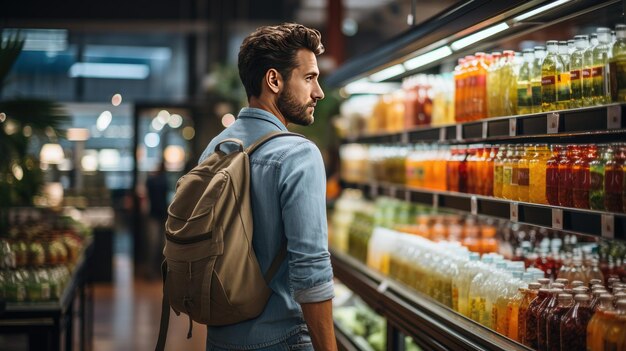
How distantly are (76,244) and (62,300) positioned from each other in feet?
4.82

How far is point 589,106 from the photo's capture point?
105 inches

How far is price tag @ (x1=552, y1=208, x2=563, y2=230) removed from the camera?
2741 millimetres

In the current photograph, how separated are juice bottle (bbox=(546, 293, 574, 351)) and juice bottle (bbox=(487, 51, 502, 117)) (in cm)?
109

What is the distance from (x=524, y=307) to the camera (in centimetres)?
296

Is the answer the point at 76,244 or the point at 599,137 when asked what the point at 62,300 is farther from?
the point at 599,137

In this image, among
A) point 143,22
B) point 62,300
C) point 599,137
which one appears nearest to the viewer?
point 599,137

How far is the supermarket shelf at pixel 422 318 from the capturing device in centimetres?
318

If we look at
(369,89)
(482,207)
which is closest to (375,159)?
(369,89)

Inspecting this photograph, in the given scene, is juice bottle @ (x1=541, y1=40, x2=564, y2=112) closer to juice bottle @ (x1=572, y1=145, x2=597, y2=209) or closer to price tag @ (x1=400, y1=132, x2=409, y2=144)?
juice bottle @ (x1=572, y1=145, x2=597, y2=209)

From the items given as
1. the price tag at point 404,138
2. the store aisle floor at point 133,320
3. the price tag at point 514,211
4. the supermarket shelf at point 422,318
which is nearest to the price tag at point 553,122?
the price tag at point 514,211

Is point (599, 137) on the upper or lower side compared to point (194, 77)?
lower

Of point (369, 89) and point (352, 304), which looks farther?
point (369, 89)

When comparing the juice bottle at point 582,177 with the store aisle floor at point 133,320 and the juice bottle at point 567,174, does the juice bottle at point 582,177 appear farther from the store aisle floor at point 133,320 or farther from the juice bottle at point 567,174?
the store aisle floor at point 133,320

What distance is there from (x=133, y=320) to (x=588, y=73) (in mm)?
6320
